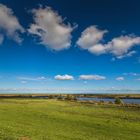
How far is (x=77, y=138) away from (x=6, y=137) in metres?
8.16

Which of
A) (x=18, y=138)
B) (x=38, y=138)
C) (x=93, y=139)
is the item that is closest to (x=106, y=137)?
(x=93, y=139)

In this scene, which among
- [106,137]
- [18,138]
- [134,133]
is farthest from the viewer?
[134,133]

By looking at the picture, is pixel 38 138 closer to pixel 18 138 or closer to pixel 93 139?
pixel 18 138

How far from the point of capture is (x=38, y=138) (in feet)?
76.8

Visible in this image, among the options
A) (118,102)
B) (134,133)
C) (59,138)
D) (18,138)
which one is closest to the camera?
(18,138)

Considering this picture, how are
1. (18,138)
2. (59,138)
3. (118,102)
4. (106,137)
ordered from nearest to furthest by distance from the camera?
(18,138)
(59,138)
(106,137)
(118,102)

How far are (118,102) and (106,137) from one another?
80354 mm

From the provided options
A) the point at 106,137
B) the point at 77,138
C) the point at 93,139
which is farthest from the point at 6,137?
the point at 106,137

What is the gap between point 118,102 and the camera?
4099 inches

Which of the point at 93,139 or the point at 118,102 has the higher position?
the point at 118,102

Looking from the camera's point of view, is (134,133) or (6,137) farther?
(134,133)

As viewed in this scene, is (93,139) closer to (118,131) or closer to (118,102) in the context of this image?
(118,131)

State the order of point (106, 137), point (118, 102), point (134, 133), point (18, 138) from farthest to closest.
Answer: point (118, 102), point (134, 133), point (106, 137), point (18, 138)

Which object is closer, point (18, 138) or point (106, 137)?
point (18, 138)
